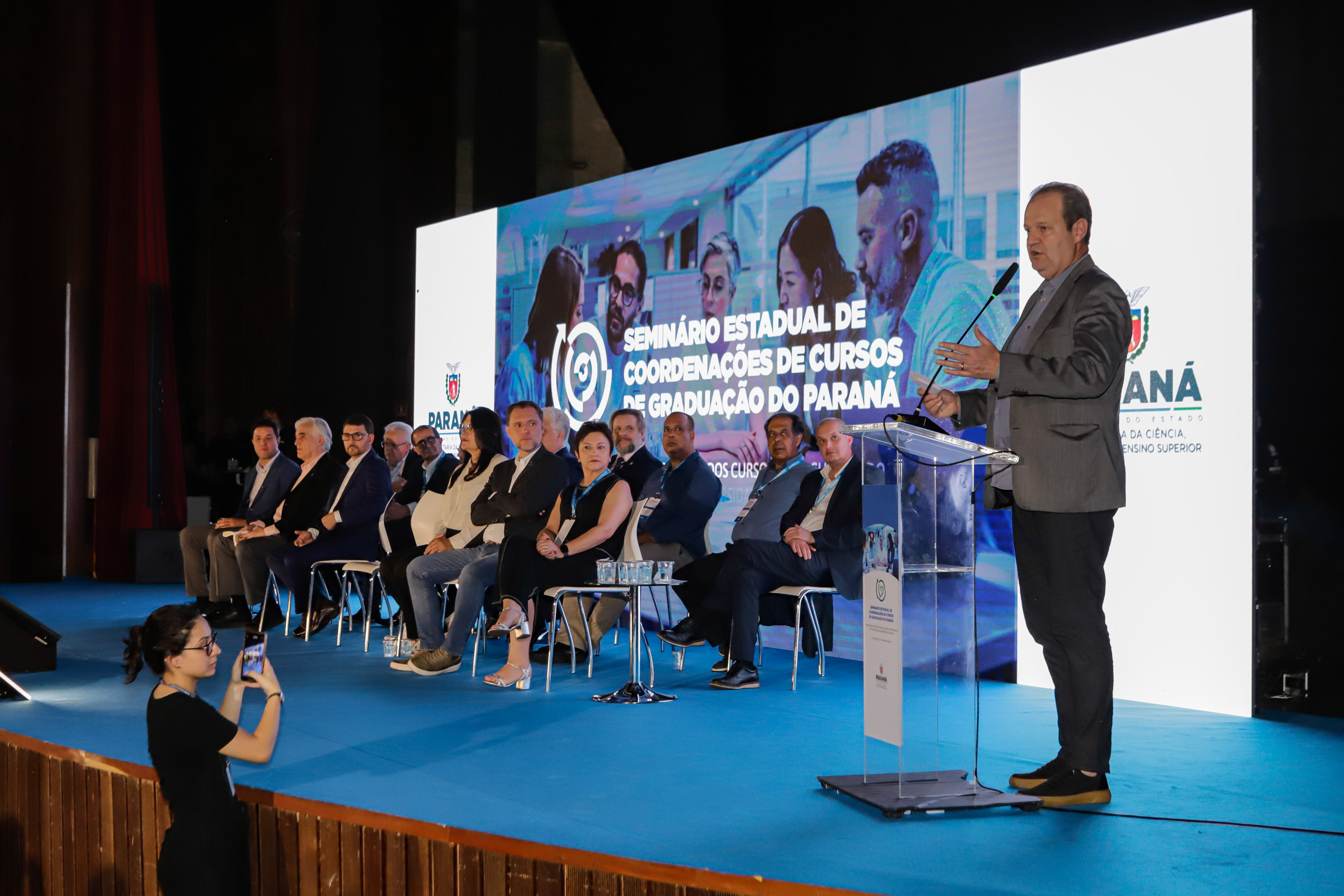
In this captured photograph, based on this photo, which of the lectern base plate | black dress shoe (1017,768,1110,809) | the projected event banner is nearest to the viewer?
the lectern base plate

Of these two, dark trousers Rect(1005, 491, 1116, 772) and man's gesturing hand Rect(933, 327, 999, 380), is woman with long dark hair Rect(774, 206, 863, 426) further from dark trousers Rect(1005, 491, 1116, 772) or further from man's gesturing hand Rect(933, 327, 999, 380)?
man's gesturing hand Rect(933, 327, 999, 380)

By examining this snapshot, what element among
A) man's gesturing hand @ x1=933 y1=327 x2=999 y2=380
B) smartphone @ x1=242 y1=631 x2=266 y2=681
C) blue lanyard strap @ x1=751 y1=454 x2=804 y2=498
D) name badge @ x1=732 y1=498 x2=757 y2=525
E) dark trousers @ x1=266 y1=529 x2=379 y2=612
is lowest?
dark trousers @ x1=266 y1=529 x2=379 y2=612

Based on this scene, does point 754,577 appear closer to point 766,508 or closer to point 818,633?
point 818,633

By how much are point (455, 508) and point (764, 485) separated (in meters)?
1.48

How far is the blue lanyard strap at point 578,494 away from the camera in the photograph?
5164 mm

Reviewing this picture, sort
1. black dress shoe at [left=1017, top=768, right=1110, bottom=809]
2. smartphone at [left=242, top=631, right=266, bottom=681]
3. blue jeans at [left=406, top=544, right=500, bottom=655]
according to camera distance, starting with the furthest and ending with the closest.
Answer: blue jeans at [left=406, top=544, right=500, bottom=655]
black dress shoe at [left=1017, top=768, right=1110, bottom=809]
smartphone at [left=242, top=631, right=266, bottom=681]

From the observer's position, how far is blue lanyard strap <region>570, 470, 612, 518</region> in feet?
16.9

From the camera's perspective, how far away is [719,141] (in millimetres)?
7117

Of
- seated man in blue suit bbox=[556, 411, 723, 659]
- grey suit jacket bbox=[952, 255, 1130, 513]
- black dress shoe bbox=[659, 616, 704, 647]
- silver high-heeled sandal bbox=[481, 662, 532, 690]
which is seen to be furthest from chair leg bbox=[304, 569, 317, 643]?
grey suit jacket bbox=[952, 255, 1130, 513]

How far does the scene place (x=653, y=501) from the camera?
537 cm

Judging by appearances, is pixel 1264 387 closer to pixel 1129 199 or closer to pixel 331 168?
pixel 1129 199

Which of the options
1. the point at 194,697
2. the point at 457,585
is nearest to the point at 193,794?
the point at 194,697

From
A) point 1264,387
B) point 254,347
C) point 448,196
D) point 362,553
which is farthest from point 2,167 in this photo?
point 1264,387

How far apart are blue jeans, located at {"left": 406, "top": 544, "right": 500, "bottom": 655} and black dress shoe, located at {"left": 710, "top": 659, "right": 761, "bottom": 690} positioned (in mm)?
1089
